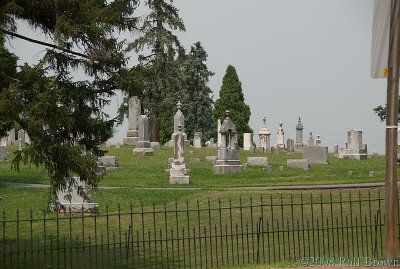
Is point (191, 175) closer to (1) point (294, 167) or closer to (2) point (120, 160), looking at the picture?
(1) point (294, 167)

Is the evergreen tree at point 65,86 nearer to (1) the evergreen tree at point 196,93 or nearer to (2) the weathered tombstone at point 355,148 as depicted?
(2) the weathered tombstone at point 355,148

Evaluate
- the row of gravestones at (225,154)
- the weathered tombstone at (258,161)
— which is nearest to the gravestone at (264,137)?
the row of gravestones at (225,154)

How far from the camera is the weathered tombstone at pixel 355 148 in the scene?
45469mm

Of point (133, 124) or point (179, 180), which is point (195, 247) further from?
point (133, 124)

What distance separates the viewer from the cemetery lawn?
31.2 meters

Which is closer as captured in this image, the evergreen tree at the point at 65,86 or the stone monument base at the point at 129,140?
the evergreen tree at the point at 65,86

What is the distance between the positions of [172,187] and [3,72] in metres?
15.9

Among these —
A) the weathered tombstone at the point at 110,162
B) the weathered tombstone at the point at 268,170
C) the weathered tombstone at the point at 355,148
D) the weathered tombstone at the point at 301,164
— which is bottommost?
the weathered tombstone at the point at 268,170

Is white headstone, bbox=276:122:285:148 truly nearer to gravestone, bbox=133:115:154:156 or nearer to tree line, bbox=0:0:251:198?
gravestone, bbox=133:115:154:156

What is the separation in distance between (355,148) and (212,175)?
12.7 meters

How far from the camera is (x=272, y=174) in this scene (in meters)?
35.0

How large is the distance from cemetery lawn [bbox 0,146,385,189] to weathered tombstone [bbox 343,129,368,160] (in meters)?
2.27

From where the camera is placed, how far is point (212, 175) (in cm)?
3556

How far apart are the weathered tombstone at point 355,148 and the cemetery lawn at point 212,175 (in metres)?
2.27
